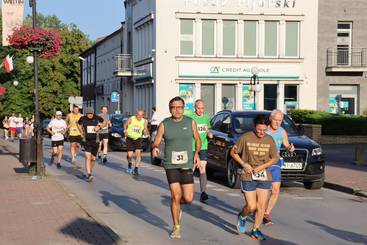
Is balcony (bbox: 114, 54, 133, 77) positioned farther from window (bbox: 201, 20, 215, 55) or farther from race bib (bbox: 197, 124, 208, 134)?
race bib (bbox: 197, 124, 208, 134)

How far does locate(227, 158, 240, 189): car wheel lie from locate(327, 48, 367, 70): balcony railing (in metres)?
26.7

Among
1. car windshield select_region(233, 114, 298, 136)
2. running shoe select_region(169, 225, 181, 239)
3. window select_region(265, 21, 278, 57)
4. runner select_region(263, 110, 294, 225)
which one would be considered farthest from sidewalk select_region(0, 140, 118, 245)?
window select_region(265, 21, 278, 57)

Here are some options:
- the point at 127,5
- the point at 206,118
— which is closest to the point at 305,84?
the point at 127,5

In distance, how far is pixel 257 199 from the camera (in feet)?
28.2

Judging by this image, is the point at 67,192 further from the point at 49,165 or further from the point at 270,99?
the point at 270,99

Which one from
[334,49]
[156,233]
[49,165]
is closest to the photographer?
[156,233]

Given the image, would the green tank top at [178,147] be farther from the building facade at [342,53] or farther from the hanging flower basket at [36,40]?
the building facade at [342,53]

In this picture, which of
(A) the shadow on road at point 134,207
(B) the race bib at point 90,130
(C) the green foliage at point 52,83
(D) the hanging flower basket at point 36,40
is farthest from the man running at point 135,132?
(C) the green foliage at point 52,83

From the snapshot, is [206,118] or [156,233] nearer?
[156,233]

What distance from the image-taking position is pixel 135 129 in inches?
690

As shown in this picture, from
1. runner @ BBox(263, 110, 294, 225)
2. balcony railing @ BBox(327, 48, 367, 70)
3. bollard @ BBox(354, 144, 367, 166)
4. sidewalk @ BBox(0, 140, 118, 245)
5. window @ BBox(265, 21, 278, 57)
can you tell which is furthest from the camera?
window @ BBox(265, 21, 278, 57)

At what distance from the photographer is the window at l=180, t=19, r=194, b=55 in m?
39.8

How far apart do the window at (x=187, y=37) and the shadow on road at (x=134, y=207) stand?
2704 centimetres

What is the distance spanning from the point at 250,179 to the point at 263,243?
806mm
